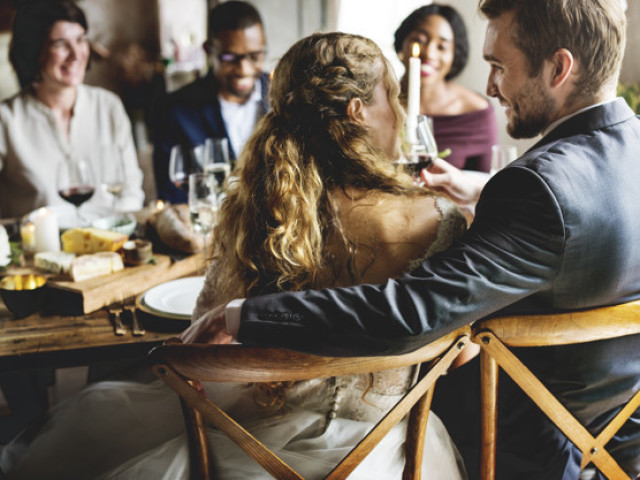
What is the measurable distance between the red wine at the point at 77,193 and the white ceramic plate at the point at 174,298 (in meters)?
0.56

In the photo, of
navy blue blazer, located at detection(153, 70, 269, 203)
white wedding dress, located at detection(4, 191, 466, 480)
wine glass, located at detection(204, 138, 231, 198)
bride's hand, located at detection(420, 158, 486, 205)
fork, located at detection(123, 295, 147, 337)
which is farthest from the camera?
navy blue blazer, located at detection(153, 70, 269, 203)

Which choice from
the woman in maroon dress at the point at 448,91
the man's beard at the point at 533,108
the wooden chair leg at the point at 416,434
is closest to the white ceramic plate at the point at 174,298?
the wooden chair leg at the point at 416,434

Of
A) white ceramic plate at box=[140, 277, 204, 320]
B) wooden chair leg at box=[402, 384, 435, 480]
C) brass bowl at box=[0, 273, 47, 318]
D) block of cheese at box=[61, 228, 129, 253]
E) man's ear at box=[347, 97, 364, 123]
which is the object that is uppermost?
man's ear at box=[347, 97, 364, 123]

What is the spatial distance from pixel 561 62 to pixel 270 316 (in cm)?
76

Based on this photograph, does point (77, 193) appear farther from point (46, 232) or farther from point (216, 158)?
point (216, 158)

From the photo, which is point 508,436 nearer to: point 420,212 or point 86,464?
point 420,212

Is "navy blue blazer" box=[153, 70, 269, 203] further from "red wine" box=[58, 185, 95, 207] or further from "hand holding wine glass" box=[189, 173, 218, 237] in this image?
"hand holding wine glass" box=[189, 173, 218, 237]

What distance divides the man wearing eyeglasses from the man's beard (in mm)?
1968

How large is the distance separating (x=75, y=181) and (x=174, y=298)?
0.67 meters

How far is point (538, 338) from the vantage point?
2.60ft

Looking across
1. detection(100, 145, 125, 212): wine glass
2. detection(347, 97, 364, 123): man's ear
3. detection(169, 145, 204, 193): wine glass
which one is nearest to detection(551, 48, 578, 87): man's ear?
detection(347, 97, 364, 123): man's ear

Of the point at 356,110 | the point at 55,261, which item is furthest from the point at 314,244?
the point at 55,261

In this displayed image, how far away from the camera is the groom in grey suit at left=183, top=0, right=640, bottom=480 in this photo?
0.81m

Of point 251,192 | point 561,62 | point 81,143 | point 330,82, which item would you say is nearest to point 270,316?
point 251,192
